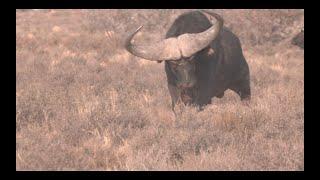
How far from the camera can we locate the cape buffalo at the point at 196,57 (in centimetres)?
802

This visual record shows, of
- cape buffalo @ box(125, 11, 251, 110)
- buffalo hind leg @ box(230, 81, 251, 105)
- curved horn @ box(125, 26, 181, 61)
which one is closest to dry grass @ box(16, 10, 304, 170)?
buffalo hind leg @ box(230, 81, 251, 105)

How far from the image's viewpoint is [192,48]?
316 inches

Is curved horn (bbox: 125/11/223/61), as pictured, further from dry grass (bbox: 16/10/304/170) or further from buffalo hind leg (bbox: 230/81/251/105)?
buffalo hind leg (bbox: 230/81/251/105)

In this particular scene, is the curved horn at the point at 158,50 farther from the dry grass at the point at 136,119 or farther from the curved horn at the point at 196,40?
the dry grass at the point at 136,119

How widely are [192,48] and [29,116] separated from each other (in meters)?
2.86

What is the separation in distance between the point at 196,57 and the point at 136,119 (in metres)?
1.47

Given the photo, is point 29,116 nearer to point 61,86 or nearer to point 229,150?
point 61,86

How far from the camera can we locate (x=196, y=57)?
27.7 ft

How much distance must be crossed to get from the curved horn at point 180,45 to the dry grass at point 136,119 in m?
0.96

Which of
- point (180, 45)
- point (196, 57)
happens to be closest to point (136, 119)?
point (180, 45)

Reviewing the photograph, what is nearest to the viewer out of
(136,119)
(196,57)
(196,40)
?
(136,119)

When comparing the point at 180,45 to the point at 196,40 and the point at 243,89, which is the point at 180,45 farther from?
the point at 243,89

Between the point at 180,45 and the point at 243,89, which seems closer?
the point at 180,45
